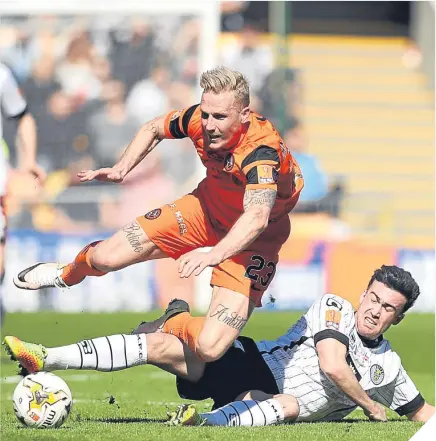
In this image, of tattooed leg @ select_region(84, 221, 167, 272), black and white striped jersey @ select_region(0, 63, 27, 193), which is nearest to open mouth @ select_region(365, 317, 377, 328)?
tattooed leg @ select_region(84, 221, 167, 272)

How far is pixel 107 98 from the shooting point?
65.7ft

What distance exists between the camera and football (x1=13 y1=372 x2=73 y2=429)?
730cm

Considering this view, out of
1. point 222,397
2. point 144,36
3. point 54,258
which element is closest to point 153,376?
point 222,397

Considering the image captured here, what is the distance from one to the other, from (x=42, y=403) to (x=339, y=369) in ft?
6.44

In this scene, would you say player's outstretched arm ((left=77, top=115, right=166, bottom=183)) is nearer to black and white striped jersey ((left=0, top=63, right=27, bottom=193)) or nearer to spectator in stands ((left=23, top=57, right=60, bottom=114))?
black and white striped jersey ((left=0, top=63, right=27, bottom=193))

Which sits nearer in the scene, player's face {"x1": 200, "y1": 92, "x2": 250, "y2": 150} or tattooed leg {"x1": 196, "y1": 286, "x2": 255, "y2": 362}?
tattooed leg {"x1": 196, "y1": 286, "x2": 255, "y2": 362}

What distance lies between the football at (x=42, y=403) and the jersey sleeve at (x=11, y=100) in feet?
13.1

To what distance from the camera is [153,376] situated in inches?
458

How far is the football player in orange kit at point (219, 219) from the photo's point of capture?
7.70m

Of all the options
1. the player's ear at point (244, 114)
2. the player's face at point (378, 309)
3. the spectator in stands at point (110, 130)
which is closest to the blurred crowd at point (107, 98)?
the spectator in stands at point (110, 130)

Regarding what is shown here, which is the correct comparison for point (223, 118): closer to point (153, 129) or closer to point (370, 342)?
point (153, 129)

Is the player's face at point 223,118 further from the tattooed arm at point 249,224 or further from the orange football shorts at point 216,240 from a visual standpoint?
the orange football shorts at point 216,240

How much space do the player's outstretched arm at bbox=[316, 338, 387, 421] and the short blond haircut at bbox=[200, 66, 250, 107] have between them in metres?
1.80

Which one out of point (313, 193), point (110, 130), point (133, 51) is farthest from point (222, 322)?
point (133, 51)
